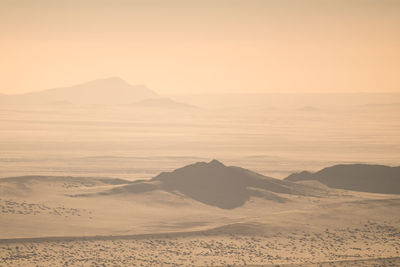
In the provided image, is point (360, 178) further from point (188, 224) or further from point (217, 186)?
point (188, 224)

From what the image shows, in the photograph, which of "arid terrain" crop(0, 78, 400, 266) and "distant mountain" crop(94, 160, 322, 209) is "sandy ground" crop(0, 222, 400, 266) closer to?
"arid terrain" crop(0, 78, 400, 266)

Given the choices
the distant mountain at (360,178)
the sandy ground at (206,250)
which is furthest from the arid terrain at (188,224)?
the distant mountain at (360,178)

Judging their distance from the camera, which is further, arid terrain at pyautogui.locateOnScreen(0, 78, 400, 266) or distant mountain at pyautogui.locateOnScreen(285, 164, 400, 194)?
distant mountain at pyautogui.locateOnScreen(285, 164, 400, 194)

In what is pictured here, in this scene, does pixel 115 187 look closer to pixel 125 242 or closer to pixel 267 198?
pixel 267 198

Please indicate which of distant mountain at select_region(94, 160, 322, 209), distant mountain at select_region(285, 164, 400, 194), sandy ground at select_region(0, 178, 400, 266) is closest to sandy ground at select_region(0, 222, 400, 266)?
sandy ground at select_region(0, 178, 400, 266)

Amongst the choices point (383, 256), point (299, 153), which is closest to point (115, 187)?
point (383, 256)

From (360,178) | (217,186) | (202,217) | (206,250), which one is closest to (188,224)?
(202,217)

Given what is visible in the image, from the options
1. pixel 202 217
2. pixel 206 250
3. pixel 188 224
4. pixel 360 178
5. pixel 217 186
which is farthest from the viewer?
pixel 360 178
